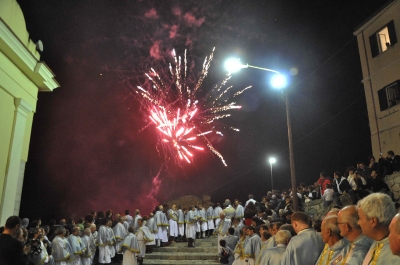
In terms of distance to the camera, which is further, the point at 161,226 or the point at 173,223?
the point at 173,223

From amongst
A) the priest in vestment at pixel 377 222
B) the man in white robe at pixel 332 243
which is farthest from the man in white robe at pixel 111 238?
the priest in vestment at pixel 377 222

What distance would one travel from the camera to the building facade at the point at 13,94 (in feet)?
35.8

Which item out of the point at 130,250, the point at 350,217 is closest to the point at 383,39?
the point at 130,250

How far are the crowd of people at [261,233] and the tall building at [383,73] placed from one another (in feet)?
17.1

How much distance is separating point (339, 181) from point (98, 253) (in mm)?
10229

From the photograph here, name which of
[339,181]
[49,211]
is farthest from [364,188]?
[49,211]

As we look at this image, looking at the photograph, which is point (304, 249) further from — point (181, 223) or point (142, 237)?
point (181, 223)

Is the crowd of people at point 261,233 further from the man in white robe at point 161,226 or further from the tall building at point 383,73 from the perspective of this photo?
the tall building at point 383,73

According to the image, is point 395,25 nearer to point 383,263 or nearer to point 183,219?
point 183,219

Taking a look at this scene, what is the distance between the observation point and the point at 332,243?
4.04m

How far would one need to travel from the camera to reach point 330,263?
376cm

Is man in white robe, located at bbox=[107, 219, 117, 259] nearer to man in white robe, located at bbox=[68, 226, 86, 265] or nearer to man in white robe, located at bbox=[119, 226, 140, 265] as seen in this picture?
man in white robe, located at bbox=[119, 226, 140, 265]

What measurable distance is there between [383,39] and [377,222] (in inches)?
776

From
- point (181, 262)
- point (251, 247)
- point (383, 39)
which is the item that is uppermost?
point (383, 39)
